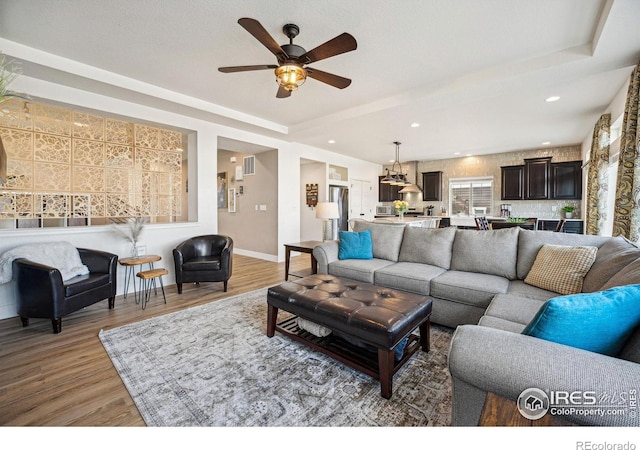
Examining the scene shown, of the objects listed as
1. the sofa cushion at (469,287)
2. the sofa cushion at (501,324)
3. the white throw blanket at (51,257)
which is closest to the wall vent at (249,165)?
the white throw blanket at (51,257)

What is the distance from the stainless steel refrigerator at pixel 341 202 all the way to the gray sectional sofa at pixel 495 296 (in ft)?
11.2

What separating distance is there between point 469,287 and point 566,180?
6.19 metres

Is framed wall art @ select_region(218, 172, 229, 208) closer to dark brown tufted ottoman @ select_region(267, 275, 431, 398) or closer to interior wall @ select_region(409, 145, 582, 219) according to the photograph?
dark brown tufted ottoman @ select_region(267, 275, 431, 398)

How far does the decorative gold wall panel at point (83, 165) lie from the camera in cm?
313

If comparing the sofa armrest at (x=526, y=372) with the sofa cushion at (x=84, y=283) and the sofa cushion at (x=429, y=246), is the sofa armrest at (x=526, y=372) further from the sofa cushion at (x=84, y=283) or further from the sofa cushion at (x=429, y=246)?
the sofa cushion at (x=84, y=283)

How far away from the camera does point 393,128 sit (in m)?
5.24

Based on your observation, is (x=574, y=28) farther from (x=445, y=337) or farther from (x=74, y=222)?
Answer: (x=74, y=222)

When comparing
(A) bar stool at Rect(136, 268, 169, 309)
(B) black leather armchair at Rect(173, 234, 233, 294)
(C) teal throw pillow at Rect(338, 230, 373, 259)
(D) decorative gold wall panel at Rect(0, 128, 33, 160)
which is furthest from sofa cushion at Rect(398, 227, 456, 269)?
(D) decorative gold wall panel at Rect(0, 128, 33, 160)

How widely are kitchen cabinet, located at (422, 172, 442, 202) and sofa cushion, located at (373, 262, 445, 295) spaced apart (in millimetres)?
5834

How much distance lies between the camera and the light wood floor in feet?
5.32
